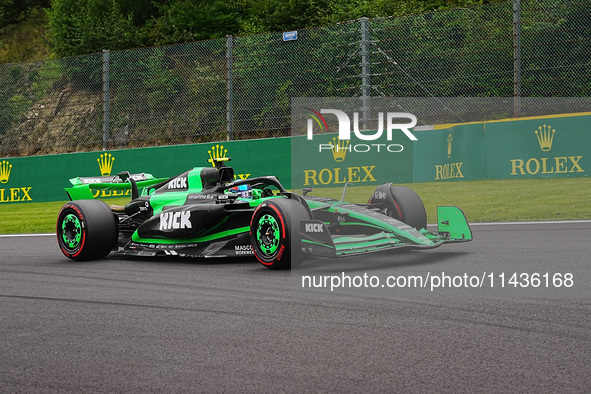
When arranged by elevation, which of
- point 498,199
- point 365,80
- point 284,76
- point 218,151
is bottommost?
point 498,199

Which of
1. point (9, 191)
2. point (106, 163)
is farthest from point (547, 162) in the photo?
point (9, 191)

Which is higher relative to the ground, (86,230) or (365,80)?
(365,80)

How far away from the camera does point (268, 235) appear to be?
6.39 m

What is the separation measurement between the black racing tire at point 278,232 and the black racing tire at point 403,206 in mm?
1293

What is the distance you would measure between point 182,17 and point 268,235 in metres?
21.2

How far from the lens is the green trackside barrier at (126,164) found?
13812 millimetres

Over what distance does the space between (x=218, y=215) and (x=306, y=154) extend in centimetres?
640

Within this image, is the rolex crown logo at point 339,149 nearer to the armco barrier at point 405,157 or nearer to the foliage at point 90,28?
the armco barrier at point 405,157

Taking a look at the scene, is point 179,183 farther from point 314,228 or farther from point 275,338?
point 275,338

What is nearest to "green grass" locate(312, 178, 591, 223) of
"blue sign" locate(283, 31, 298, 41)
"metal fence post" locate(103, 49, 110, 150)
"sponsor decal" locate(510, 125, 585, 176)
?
"sponsor decal" locate(510, 125, 585, 176)

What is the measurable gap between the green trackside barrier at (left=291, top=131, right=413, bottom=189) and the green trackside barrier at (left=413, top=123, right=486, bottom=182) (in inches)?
7.8

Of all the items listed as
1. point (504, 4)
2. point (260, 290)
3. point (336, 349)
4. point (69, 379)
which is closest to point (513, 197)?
point (504, 4)

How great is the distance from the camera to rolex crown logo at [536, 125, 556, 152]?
1160cm

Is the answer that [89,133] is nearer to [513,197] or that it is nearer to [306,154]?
[306,154]
